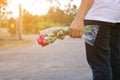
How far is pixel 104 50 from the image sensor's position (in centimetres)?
273

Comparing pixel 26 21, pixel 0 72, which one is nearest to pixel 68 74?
pixel 0 72

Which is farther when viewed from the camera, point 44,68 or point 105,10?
point 44,68

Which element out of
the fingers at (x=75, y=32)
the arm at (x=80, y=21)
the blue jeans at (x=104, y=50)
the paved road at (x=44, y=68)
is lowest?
the paved road at (x=44, y=68)

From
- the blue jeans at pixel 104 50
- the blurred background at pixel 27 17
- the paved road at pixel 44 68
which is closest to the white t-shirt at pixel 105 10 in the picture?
the blue jeans at pixel 104 50

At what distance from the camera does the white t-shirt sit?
8.96 ft

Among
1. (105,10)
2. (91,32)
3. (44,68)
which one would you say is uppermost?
(105,10)

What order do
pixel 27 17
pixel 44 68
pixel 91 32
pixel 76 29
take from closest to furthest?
pixel 76 29, pixel 91 32, pixel 44 68, pixel 27 17

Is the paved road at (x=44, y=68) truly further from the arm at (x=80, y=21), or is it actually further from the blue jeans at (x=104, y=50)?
the arm at (x=80, y=21)

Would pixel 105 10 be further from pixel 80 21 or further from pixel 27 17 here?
pixel 27 17

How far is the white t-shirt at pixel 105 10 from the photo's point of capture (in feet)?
8.96

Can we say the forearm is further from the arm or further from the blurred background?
the blurred background

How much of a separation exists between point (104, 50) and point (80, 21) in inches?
9.2

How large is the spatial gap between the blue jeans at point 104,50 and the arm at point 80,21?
8 cm

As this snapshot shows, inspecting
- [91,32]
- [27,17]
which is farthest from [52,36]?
[27,17]
